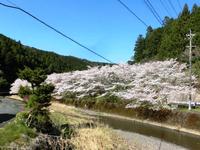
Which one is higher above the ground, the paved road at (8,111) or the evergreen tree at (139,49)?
the evergreen tree at (139,49)

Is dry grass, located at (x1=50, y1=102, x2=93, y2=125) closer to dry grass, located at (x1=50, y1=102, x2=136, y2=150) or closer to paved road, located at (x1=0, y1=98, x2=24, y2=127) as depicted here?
paved road, located at (x1=0, y1=98, x2=24, y2=127)

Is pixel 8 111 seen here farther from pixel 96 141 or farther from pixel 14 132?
pixel 14 132

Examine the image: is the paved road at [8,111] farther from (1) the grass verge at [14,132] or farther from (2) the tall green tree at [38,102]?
(1) the grass verge at [14,132]

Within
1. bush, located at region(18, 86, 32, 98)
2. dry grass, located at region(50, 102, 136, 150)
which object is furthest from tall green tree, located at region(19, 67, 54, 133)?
dry grass, located at region(50, 102, 136, 150)

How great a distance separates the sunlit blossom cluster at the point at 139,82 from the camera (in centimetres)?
4184

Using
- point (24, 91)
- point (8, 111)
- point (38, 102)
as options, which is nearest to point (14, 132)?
point (38, 102)

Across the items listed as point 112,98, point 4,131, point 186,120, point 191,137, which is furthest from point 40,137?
point 112,98

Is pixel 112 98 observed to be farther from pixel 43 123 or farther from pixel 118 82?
pixel 43 123

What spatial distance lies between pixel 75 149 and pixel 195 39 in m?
45.0

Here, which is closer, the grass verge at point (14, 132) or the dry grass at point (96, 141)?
the grass verge at point (14, 132)

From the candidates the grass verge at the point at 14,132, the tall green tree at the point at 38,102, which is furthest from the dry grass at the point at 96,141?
the grass verge at the point at 14,132

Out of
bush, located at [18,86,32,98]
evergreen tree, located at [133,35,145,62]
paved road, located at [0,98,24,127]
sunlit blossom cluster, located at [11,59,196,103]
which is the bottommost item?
paved road, located at [0,98,24,127]

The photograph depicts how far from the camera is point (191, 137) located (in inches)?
1176

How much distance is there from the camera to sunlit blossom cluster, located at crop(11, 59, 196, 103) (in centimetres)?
4184
